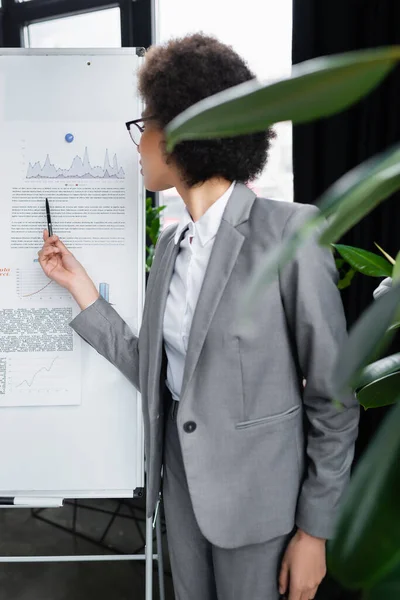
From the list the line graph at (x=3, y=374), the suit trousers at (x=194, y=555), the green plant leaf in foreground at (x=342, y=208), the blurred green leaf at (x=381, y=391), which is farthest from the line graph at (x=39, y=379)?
the green plant leaf in foreground at (x=342, y=208)

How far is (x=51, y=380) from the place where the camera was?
1.41m

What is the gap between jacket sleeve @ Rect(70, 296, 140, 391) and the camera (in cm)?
124

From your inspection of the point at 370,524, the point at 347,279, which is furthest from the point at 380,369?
the point at 347,279

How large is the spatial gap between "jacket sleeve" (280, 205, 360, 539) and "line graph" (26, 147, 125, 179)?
622mm

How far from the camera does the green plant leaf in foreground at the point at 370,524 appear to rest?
272 millimetres

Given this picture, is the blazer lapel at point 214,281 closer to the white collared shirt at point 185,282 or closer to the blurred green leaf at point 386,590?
the white collared shirt at point 185,282

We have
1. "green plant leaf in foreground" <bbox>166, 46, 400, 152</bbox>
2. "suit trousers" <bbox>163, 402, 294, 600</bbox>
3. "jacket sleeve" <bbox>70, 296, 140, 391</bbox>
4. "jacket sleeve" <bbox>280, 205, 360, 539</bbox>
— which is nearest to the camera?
"green plant leaf in foreground" <bbox>166, 46, 400, 152</bbox>

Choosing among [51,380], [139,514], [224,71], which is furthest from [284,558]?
[139,514]

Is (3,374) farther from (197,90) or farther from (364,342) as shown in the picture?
(364,342)

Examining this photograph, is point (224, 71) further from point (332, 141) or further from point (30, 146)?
point (332, 141)

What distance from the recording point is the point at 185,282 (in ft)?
3.47

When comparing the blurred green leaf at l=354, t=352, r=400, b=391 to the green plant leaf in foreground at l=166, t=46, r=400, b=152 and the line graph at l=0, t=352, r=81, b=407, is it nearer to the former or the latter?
the green plant leaf in foreground at l=166, t=46, r=400, b=152

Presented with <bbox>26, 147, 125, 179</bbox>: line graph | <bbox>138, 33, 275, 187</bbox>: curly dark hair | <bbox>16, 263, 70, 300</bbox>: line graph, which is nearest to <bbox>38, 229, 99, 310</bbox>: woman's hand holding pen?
<bbox>16, 263, 70, 300</bbox>: line graph

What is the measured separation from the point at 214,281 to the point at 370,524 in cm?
67
